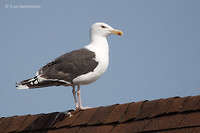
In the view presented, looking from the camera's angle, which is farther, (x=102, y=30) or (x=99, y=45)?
(x=102, y=30)

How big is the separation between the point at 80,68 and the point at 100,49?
0.67 m

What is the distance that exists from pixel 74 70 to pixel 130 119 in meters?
2.56

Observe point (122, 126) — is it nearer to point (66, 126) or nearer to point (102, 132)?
point (102, 132)

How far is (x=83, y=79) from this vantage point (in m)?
7.95

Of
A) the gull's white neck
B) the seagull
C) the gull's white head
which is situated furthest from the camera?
the gull's white head

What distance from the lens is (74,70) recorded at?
7.97 meters

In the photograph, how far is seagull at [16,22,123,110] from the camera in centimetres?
778

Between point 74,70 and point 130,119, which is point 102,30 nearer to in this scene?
point 74,70

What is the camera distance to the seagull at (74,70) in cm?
778

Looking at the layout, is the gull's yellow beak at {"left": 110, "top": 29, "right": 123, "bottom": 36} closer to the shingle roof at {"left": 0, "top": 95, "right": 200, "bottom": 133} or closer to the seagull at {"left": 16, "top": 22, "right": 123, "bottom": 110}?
the seagull at {"left": 16, "top": 22, "right": 123, "bottom": 110}

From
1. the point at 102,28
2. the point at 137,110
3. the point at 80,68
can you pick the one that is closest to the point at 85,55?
the point at 80,68

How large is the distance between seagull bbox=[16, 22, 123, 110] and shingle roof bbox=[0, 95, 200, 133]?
0.93 meters

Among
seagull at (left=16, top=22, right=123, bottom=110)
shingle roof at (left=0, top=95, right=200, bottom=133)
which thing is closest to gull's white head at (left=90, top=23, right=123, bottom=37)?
seagull at (left=16, top=22, right=123, bottom=110)

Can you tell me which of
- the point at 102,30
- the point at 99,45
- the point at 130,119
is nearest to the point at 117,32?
the point at 102,30
